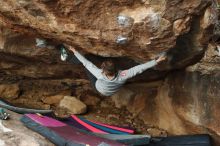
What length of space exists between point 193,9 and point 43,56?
9.54 feet

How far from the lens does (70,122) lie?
679 centimetres

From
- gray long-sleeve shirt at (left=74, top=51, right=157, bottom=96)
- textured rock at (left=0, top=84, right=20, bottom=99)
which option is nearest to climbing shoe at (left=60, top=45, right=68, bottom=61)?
gray long-sleeve shirt at (left=74, top=51, right=157, bottom=96)

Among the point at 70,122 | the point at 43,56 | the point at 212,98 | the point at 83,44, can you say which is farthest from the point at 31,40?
the point at 212,98

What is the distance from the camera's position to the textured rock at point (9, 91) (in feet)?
25.5

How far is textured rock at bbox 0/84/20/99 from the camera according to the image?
777 cm

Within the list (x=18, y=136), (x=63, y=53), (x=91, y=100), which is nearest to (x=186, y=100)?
(x=63, y=53)

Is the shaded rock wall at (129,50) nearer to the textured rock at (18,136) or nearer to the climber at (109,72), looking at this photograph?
the climber at (109,72)

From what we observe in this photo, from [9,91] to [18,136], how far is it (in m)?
2.38

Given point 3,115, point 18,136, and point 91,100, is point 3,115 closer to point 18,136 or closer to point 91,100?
point 18,136

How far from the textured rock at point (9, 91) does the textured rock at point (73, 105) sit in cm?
93

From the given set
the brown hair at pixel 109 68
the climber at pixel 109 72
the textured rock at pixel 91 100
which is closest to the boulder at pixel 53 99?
the textured rock at pixel 91 100

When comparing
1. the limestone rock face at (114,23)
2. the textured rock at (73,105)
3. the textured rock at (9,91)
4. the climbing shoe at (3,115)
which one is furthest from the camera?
the textured rock at (9,91)

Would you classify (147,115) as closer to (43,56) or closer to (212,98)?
(212,98)

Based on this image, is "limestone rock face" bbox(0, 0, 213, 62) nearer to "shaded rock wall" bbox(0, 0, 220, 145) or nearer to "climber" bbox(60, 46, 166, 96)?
"shaded rock wall" bbox(0, 0, 220, 145)
